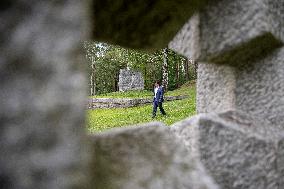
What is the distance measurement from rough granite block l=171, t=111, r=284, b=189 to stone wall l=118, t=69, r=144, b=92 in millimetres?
22960

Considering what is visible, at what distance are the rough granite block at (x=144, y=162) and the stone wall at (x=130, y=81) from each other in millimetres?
23251

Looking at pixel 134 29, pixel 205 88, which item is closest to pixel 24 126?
pixel 134 29

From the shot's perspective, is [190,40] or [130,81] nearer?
[190,40]

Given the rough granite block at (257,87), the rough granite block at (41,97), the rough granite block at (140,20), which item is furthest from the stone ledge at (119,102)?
the rough granite block at (41,97)

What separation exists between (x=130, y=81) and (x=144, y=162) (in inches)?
922

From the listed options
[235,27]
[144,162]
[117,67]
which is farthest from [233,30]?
[117,67]

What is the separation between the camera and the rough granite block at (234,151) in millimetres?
1209

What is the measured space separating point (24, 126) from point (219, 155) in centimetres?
80

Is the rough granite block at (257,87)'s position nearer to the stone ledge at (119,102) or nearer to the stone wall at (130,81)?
the stone ledge at (119,102)

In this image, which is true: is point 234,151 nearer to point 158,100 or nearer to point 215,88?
point 215,88

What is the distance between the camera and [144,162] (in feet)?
2.79

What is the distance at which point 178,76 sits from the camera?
27594mm

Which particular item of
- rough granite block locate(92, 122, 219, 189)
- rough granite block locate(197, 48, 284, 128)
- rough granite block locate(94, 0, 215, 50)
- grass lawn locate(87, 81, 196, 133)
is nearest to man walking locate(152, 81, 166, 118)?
grass lawn locate(87, 81, 196, 133)

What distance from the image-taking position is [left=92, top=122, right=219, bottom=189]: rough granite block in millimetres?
780
